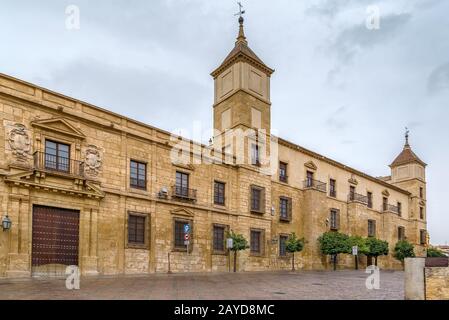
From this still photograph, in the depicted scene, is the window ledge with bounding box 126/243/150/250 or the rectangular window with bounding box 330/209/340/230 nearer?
the window ledge with bounding box 126/243/150/250

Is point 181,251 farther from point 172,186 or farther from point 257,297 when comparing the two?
point 257,297

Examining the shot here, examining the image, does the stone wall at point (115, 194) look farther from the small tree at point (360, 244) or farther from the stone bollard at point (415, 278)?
the stone bollard at point (415, 278)

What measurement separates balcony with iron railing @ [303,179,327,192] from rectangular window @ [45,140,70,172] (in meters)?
20.1

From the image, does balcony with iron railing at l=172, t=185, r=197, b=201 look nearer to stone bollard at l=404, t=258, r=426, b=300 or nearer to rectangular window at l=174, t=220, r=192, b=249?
rectangular window at l=174, t=220, r=192, b=249

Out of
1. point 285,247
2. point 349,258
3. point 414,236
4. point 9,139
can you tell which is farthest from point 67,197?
point 414,236

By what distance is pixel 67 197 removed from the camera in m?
18.9

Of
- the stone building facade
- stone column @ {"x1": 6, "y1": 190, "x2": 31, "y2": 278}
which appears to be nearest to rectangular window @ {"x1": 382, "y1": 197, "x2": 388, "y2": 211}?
the stone building facade

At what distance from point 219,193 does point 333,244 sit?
11610 millimetres

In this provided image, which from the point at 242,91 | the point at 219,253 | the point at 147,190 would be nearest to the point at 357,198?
the point at 242,91

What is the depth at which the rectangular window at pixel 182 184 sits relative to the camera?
931 inches

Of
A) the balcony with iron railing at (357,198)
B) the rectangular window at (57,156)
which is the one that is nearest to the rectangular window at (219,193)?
the rectangular window at (57,156)

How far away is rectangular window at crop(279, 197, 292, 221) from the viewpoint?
31.0 meters

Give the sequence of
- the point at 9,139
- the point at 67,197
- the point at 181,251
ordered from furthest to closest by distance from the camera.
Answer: the point at 181,251, the point at 67,197, the point at 9,139
